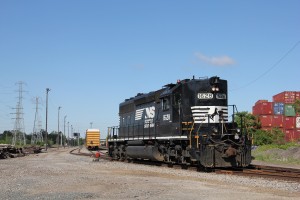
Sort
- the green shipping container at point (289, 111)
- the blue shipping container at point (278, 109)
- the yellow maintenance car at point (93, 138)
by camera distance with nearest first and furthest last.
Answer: the green shipping container at point (289, 111), the blue shipping container at point (278, 109), the yellow maintenance car at point (93, 138)

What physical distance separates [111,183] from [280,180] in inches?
213

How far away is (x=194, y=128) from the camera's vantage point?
58.9 feet

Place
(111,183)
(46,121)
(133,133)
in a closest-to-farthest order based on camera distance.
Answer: (111,183)
(133,133)
(46,121)

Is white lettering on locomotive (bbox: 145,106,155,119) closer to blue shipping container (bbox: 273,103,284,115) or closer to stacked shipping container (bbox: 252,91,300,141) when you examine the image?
stacked shipping container (bbox: 252,91,300,141)

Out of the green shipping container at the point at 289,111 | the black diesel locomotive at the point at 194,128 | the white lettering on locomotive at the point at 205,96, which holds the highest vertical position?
the green shipping container at the point at 289,111

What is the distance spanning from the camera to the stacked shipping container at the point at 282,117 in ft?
158

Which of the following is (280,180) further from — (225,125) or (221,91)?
(221,91)

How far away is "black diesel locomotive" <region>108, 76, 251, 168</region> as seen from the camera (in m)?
17.1

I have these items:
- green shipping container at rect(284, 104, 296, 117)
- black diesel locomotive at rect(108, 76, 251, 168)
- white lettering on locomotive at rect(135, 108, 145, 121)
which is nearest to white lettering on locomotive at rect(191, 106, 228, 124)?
black diesel locomotive at rect(108, 76, 251, 168)

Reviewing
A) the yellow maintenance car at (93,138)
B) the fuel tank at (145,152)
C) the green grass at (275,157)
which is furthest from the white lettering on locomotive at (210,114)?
the yellow maintenance car at (93,138)

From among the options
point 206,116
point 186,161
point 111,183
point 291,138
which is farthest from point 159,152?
point 291,138

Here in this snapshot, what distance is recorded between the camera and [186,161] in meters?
18.7

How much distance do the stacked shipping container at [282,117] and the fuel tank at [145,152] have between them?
91.8 feet

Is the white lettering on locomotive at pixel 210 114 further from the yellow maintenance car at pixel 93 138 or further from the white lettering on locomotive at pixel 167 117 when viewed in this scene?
the yellow maintenance car at pixel 93 138
